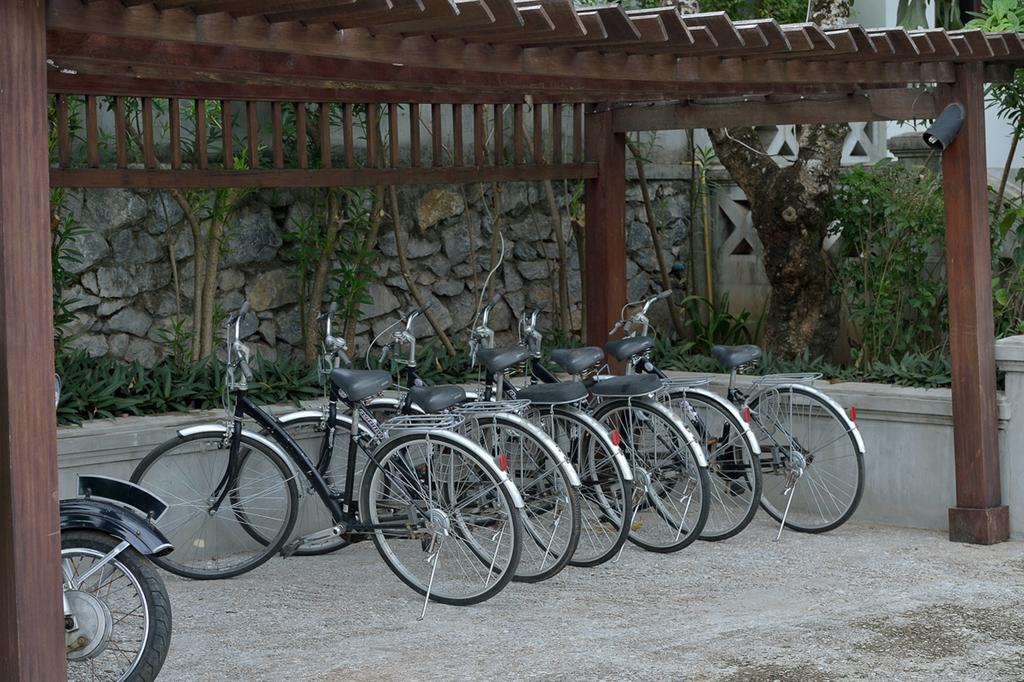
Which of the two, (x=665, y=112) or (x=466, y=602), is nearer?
(x=466, y=602)

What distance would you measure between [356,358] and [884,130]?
4.61 metres

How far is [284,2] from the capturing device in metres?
3.69

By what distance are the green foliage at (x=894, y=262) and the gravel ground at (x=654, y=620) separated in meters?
1.48

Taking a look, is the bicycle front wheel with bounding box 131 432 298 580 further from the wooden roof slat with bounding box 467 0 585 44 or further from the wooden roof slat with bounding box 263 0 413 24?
the wooden roof slat with bounding box 263 0 413 24

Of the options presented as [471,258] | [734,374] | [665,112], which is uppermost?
[665,112]

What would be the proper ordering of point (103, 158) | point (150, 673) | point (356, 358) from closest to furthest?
1. point (150, 673)
2. point (103, 158)
3. point (356, 358)

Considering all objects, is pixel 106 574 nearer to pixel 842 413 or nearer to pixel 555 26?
pixel 555 26

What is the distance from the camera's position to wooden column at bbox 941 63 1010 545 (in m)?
6.52

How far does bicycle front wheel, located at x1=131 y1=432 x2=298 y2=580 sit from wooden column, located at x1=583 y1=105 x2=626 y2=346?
2.17 metres

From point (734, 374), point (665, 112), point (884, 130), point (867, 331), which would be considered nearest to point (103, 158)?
point (665, 112)

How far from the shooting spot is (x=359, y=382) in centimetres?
579

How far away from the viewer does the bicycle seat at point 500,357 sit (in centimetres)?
620

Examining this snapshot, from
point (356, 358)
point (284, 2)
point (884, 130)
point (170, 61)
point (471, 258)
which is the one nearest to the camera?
point (284, 2)

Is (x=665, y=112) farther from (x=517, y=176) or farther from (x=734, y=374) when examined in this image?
(x=734, y=374)
